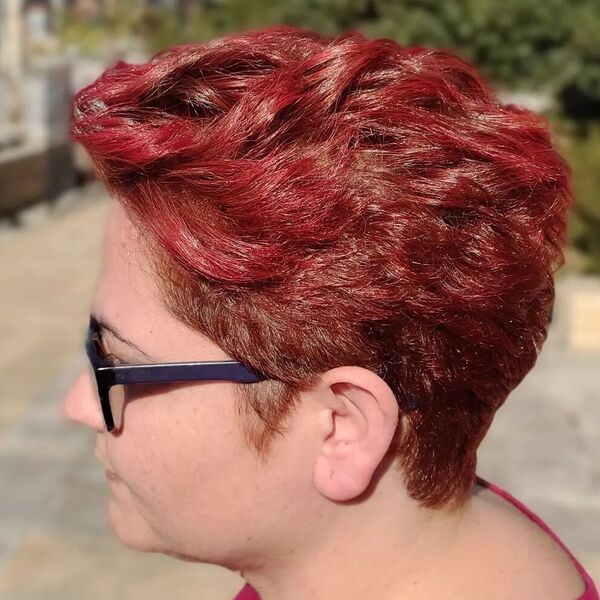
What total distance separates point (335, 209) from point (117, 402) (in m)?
0.46

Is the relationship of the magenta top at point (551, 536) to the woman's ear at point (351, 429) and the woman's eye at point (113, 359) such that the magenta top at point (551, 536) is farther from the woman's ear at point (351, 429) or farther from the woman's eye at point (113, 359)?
the woman's eye at point (113, 359)

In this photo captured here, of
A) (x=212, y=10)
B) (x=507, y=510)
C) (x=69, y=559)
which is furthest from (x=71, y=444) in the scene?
(x=212, y=10)

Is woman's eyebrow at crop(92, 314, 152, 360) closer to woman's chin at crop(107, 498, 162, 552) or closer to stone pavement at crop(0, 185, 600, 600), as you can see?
woman's chin at crop(107, 498, 162, 552)

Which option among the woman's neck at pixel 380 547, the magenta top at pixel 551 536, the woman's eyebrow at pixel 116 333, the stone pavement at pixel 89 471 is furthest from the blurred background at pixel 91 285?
the woman's eyebrow at pixel 116 333

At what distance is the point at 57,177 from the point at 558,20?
602cm

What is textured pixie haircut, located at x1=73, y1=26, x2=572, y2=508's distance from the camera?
109 centimetres

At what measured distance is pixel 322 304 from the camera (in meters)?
1.11

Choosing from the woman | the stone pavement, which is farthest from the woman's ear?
the stone pavement

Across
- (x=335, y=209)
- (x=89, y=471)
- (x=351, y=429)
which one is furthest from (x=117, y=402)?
(x=89, y=471)

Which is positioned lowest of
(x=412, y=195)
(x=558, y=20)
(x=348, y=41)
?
(x=558, y=20)

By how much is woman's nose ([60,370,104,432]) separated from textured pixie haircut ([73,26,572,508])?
11.1 inches

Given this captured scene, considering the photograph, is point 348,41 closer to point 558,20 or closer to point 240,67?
point 240,67

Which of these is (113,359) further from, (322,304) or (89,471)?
(89,471)

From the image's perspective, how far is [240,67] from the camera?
3.86ft
